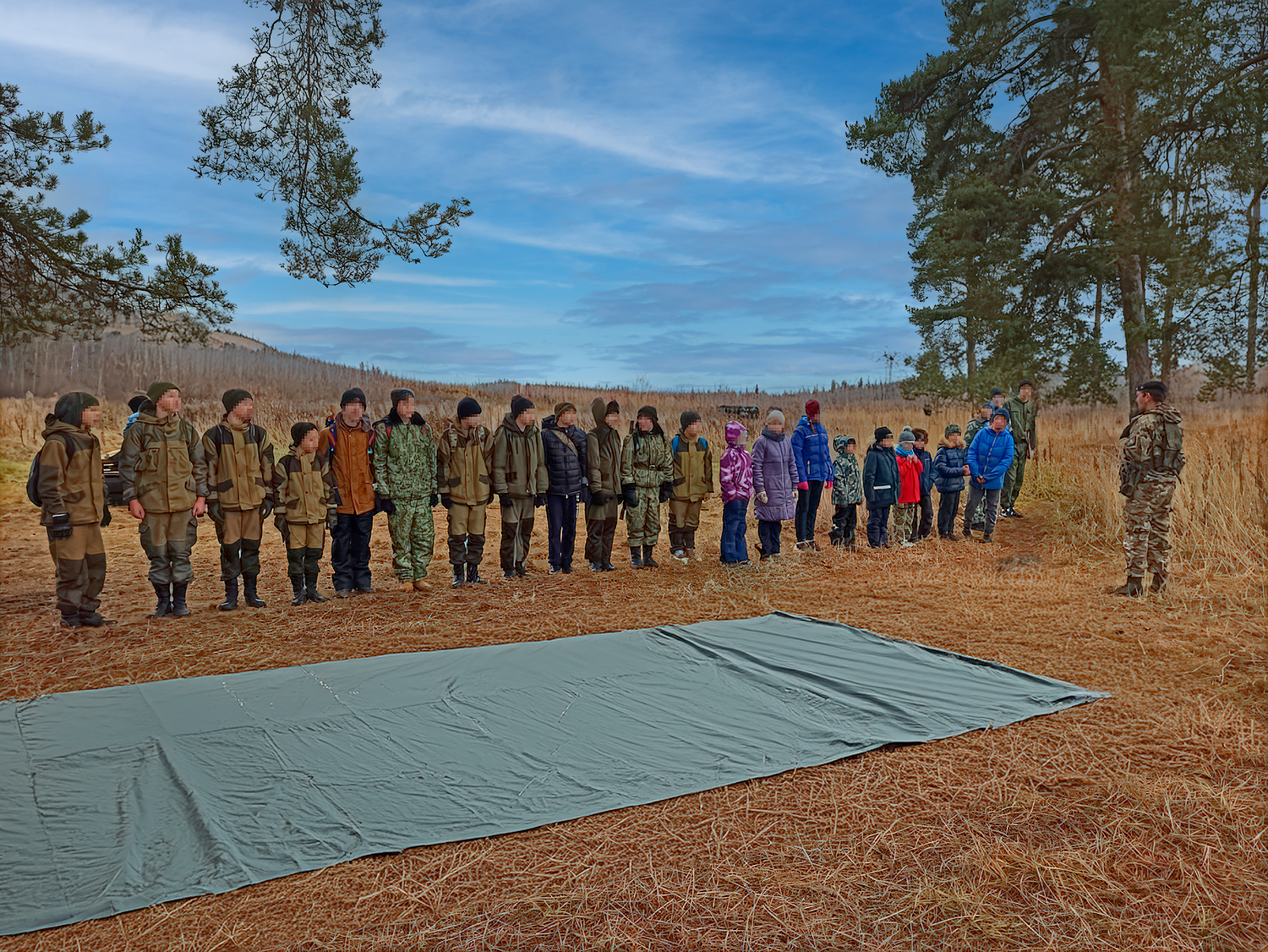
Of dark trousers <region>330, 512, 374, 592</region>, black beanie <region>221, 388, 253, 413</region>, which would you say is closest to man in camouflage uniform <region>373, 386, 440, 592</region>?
dark trousers <region>330, 512, 374, 592</region>

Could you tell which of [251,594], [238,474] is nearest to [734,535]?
[251,594]

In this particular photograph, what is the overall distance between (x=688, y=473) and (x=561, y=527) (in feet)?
5.07

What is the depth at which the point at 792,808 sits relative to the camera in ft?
11.9

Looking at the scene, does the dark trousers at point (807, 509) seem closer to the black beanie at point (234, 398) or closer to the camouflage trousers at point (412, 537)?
the camouflage trousers at point (412, 537)

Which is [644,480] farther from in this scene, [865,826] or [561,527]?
[865,826]

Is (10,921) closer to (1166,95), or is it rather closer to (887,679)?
(887,679)

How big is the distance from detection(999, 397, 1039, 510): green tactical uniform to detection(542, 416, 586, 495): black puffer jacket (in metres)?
7.14

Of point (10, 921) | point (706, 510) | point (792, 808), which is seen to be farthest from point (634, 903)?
point (706, 510)

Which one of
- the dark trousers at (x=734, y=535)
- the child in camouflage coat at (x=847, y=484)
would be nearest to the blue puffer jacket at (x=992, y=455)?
the child in camouflage coat at (x=847, y=484)

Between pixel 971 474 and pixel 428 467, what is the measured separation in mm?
7127

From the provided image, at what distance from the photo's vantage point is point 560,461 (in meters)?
8.63

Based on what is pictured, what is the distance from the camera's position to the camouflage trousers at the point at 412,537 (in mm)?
7859

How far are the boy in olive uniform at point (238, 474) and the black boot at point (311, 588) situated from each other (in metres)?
0.50

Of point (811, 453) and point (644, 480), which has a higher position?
point (811, 453)
